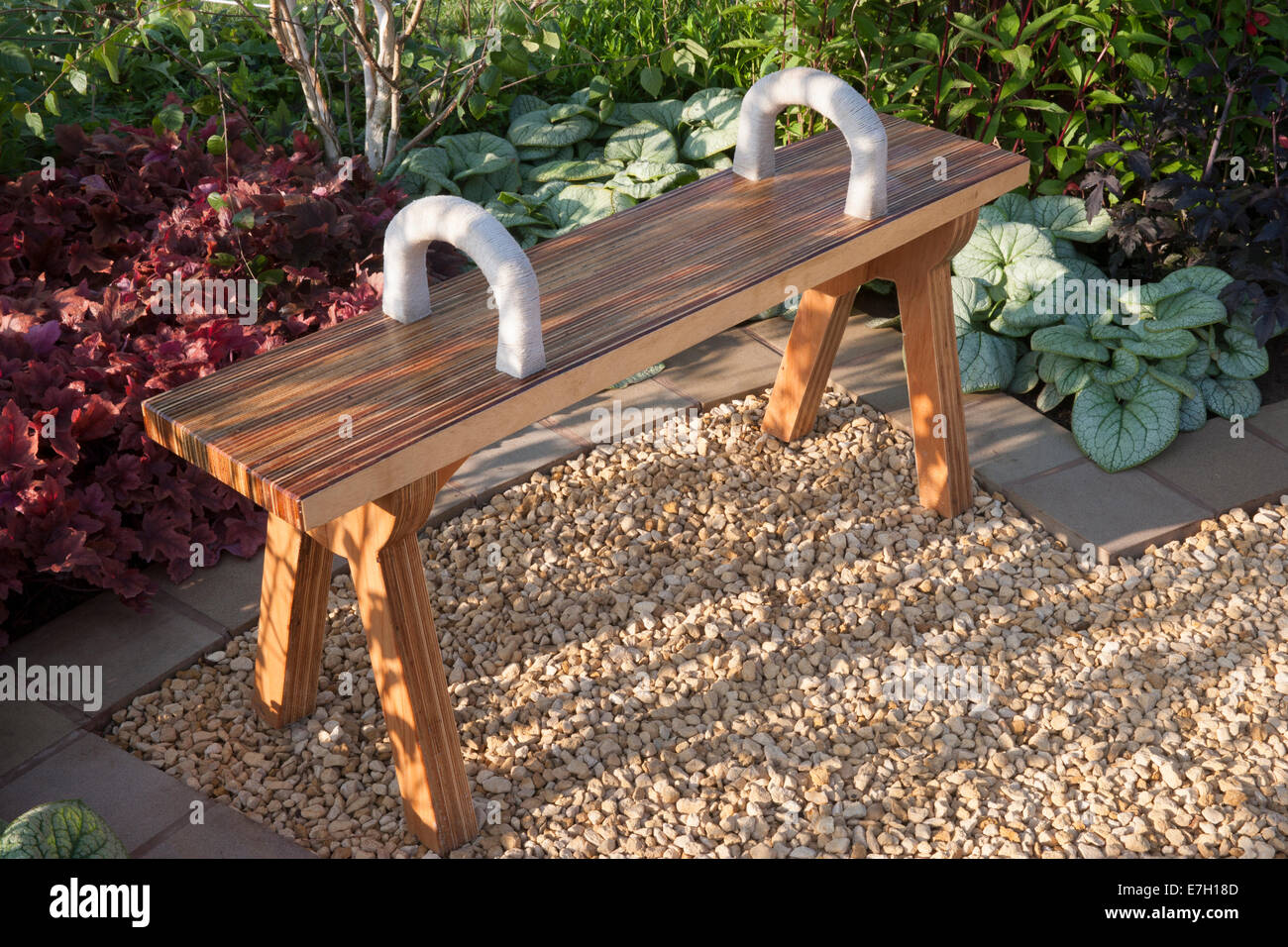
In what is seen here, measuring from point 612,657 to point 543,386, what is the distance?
0.93 m

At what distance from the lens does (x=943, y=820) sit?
2568 millimetres

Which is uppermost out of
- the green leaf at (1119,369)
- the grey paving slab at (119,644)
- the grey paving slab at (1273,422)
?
the grey paving slab at (119,644)

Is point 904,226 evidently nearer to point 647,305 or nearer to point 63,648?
point 647,305

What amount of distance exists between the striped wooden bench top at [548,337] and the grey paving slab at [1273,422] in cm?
122

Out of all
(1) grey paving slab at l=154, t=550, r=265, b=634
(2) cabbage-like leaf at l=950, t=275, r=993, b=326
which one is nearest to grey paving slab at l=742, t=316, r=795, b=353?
(2) cabbage-like leaf at l=950, t=275, r=993, b=326

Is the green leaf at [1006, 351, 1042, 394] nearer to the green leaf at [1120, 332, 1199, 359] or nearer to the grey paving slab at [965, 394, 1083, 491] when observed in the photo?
the grey paving slab at [965, 394, 1083, 491]

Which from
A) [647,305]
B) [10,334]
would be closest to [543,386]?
[647,305]

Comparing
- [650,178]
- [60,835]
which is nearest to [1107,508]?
[650,178]

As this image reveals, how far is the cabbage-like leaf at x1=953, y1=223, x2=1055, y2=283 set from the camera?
12.8ft

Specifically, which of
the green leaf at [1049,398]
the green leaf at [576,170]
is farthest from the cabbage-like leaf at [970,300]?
the green leaf at [576,170]

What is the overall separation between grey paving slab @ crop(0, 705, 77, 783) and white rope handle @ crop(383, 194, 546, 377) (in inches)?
50.9

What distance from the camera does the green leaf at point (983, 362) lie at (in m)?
3.83

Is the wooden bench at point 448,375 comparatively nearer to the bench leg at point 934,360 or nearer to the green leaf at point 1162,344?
the bench leg at point 934,360

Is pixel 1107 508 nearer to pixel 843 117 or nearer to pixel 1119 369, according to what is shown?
pixel 1119 369
